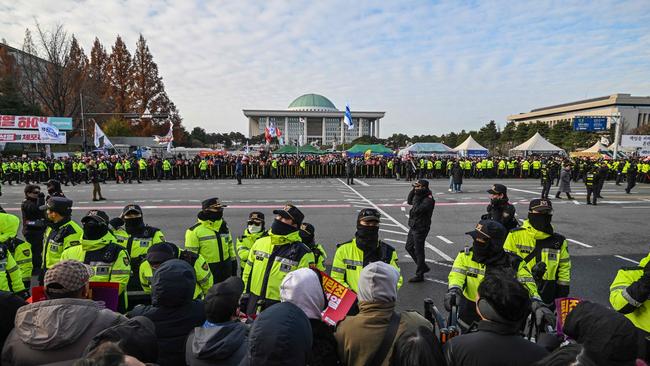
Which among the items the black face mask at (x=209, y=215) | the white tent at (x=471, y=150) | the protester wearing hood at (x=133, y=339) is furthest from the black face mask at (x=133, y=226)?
the white tent at (x=471, y=150)

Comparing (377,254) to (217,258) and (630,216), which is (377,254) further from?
(630,216)

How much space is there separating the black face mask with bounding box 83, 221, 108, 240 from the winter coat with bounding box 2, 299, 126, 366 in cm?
187

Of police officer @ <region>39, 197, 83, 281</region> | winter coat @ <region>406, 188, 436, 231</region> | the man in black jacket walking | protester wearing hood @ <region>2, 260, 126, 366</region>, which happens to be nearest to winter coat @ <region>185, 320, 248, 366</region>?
protester wearing hood @ <region>2, 260, 126, 366</region>

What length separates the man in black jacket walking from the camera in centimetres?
662

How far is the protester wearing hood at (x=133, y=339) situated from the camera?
1831 mm

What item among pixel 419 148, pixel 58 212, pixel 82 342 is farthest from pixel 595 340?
pixel 419 148

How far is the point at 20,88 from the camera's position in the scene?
41.8 meters

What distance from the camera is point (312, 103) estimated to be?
15988 centimetres

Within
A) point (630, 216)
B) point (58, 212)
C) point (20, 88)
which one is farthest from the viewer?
point (20, 88)

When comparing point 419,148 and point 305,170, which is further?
point 419,148

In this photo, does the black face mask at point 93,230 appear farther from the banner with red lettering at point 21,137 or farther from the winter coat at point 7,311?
the banner with red lettering at point 21,137

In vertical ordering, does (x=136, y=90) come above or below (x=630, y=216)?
above

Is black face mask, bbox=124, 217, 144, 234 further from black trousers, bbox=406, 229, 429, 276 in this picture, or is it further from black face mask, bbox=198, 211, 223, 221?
black trousers, bbox=406, 229, 429, 276

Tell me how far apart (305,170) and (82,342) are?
89.9ft
